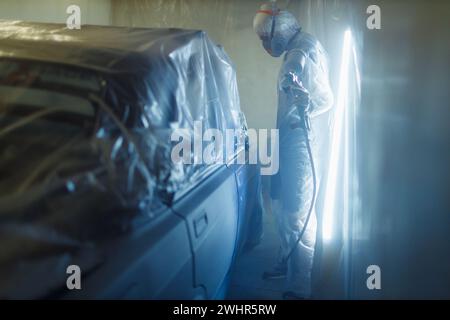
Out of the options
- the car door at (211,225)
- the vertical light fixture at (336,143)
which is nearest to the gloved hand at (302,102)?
the vertical light fixture at (336,143)

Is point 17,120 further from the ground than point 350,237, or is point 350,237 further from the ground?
point 17,120

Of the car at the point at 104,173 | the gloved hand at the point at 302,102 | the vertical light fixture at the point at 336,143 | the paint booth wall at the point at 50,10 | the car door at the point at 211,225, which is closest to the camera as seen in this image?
the car at the point at 104,173

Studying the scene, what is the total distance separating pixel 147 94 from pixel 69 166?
1.22 ft

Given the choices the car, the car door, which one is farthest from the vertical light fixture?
the car

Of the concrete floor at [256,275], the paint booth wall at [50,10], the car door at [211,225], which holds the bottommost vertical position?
the concrete floor at [256,275]

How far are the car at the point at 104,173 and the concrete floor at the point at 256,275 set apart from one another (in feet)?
2.59

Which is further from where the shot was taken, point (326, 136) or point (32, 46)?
point (326, 136)

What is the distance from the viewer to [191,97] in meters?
1.42

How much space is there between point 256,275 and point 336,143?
1170 millimetres

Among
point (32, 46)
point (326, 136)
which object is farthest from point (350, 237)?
point (32, 46)

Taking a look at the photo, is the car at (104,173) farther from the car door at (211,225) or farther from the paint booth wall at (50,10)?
the paint booth wall at (50,10)

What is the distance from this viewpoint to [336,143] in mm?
2596

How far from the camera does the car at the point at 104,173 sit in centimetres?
78

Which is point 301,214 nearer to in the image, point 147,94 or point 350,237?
point 350,237
